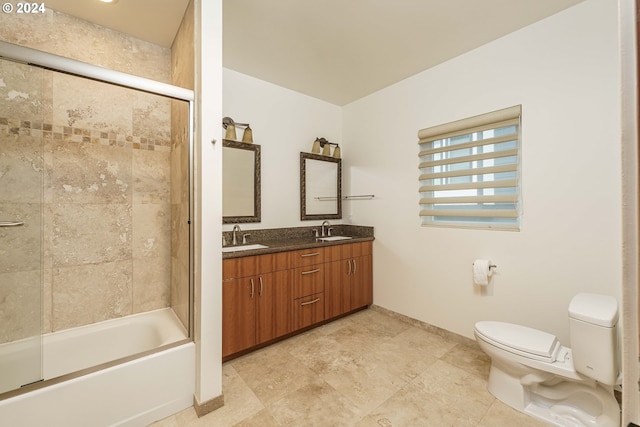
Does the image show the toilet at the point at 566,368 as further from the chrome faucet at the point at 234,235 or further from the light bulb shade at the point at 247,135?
the light bulb shade at the point at 247,135

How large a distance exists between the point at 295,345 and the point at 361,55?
103 inches

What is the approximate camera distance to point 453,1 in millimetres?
1830

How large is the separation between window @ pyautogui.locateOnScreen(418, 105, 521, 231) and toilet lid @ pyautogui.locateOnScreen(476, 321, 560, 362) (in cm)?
76

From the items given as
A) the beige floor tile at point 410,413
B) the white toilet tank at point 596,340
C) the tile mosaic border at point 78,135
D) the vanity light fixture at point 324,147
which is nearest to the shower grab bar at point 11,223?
the tile mosaic border at point 78,135

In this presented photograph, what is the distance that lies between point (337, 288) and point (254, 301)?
0.94 meters

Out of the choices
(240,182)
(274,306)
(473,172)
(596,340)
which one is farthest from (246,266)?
(596,340)

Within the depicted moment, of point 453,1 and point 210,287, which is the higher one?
point 453,1

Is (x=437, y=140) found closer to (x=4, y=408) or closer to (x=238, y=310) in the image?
(x=238, y=310)

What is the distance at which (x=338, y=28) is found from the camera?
2096mm

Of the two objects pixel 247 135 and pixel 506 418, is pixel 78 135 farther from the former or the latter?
pixel 506 418

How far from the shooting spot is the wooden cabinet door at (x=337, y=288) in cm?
279

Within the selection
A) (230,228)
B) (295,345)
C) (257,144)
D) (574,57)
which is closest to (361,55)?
(257,144)

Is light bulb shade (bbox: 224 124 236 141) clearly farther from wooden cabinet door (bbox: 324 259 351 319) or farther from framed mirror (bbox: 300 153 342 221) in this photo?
wooden cabinet door (bbox: 324 259 351 319)

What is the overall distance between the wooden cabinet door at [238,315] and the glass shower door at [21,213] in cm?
102
